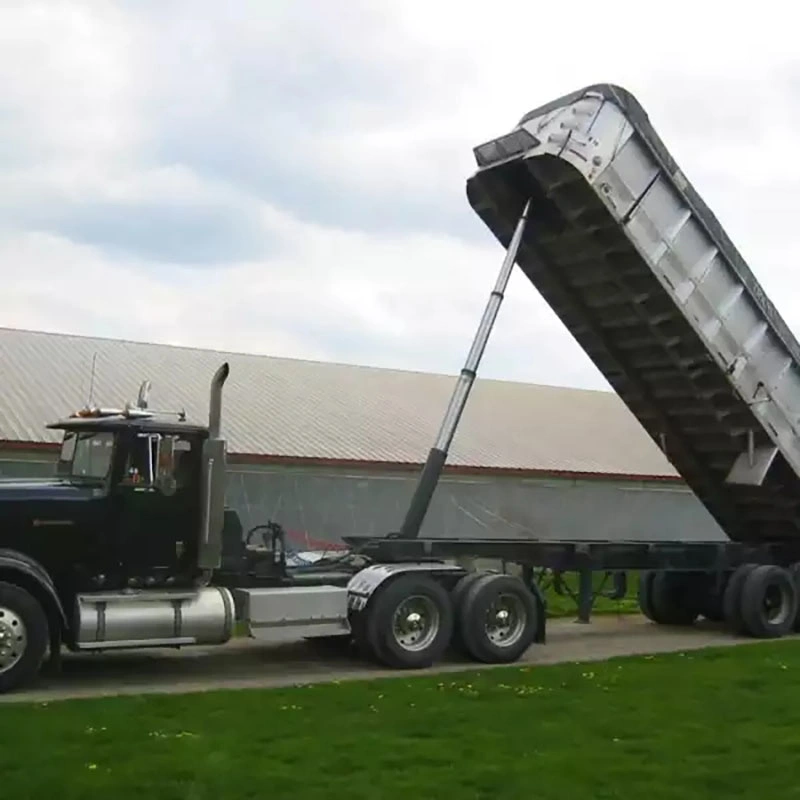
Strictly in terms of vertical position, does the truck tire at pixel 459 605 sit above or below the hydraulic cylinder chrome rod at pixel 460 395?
below

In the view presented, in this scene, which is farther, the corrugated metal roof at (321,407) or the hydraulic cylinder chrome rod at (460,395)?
the corrugated metal roof at (321,407)

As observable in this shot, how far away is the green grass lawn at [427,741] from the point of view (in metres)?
6.69

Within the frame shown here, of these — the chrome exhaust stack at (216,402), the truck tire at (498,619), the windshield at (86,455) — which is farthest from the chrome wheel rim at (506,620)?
the windshield at (86,455)

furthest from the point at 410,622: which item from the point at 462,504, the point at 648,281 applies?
the point at 462,504

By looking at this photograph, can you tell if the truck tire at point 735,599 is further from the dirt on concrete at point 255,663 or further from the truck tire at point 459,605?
the truck tire at point 459,605

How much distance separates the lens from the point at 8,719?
8.38 m

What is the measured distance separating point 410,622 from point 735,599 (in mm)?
4997

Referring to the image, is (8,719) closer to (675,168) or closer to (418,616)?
(418,616)

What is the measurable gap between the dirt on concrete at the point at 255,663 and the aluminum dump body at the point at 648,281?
2.43 m

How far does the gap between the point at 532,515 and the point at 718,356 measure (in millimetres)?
14317

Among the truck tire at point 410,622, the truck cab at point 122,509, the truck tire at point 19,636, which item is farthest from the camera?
the truck tire at point 410,622

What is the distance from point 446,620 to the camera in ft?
38.9

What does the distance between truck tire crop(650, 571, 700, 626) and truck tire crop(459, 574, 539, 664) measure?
4106 mm

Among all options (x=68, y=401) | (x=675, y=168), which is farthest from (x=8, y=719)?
(x=68, y=401)
